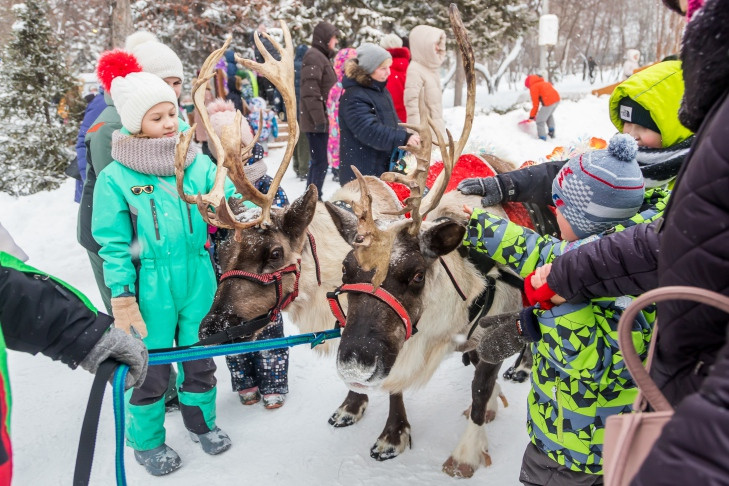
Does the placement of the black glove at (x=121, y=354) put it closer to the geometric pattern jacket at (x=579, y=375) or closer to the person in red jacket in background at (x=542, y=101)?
the geometric pattern jacket at (x=579, y=375)

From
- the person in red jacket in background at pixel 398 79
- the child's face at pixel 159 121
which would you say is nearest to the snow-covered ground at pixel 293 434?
the child's face at pixel 159 121

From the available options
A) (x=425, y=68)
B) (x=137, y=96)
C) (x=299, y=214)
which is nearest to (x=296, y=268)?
(x=299, y=214)

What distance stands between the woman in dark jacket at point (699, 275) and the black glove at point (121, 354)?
152 centimetres

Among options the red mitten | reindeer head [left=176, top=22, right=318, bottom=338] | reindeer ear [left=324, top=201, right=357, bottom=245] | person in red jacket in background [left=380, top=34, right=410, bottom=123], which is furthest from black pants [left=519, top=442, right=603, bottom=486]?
person in red jacket in background [left=380, top=34, right=410, bottom=123]

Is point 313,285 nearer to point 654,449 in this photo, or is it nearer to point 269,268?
point 269,268

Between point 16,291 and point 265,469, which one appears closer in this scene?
point 16,291

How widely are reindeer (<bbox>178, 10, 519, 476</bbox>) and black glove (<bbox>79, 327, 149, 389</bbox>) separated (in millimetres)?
691

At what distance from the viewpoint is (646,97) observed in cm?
224

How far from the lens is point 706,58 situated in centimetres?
90

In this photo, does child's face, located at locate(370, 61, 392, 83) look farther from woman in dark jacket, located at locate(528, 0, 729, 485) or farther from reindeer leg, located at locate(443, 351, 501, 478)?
woman in dark jacket, located at locate(528, 0, 729, 485)

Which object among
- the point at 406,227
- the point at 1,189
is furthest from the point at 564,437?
the point at 1,189

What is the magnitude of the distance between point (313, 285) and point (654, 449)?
7.34ft

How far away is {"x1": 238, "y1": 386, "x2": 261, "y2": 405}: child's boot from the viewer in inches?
141

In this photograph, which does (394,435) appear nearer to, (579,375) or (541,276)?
(579,375)
